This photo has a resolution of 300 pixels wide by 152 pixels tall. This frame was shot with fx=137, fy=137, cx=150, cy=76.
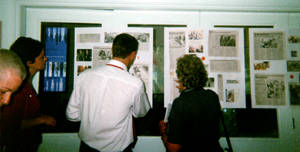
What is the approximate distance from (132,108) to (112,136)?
19 centimetres

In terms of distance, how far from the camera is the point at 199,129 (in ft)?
2.30

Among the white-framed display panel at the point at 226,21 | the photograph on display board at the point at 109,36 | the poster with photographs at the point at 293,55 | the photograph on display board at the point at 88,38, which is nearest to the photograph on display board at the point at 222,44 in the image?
the white-framed display panel at the point at 226,21

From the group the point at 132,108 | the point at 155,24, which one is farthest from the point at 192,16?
the point at 132,108

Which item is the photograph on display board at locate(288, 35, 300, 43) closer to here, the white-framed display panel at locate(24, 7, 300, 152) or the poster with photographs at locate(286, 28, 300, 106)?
the poster with photographs at locate(286, 28, 300, 106)

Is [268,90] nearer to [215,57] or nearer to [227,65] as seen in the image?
[227,65]

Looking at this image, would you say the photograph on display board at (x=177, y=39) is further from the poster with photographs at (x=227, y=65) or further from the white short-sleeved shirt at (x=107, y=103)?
the white short-sleeved shirt at (x=107, y=103)

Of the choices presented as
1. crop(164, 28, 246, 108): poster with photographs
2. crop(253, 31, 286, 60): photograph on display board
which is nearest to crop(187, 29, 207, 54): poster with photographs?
crop(164, 28, 246, 108): poster with photographs

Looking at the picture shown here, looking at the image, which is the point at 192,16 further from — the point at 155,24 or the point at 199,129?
the point at 199,129

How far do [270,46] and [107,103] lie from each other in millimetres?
1346

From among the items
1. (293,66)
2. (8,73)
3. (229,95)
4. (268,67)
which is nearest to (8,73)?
(8,73)

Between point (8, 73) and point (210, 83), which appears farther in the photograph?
point (210, 83)

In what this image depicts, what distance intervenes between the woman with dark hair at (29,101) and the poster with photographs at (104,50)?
264mm

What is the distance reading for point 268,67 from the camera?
1.13 metres

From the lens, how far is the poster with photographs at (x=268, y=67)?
1.13m
